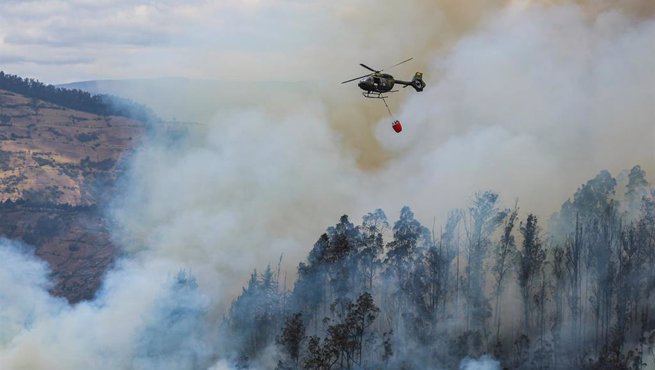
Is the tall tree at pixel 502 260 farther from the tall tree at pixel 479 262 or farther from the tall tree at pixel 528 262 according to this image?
the tall tree at pixel 528 262

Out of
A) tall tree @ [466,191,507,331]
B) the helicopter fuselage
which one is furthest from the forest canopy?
the helicopter fuselage

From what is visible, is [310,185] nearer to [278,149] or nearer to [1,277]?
[278,149]

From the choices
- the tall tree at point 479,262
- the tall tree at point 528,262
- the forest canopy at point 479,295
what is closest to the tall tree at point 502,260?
the forest canopy at point 479,295

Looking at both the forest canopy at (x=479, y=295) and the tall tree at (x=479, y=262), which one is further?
the tall tree at (x=479, y=262)

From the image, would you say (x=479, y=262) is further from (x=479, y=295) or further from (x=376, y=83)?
(x=376, y=83)

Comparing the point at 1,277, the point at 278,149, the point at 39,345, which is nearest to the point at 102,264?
the point at 278,149

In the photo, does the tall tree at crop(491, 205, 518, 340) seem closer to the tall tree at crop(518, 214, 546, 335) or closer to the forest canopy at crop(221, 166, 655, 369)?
the forest canopy at crop(221, 166, 655, 369)

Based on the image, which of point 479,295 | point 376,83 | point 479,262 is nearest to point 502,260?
point 479,262

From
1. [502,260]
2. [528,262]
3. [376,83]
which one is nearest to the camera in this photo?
[376,83]

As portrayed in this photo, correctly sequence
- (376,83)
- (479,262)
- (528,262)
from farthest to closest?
(479,262), (528,262), (376,83)

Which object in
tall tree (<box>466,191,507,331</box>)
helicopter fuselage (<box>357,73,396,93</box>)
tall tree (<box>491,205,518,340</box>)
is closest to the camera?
helicopter fuselage (<box>357,73,396,93</box>)

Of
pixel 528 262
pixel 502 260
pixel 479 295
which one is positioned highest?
pixel 502 260
